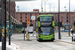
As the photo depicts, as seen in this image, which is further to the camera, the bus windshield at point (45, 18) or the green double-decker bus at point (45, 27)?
the bus windshield at point (45, 18)

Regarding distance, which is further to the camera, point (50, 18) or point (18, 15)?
point (18, 15)

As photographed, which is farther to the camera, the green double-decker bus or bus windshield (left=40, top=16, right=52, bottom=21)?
bus windshield (left=40, top=16, right=52, bottom=21)

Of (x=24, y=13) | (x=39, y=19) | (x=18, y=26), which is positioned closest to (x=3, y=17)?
(x=39, y=19)

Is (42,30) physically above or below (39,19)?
below

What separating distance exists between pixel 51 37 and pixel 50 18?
8.81 feet

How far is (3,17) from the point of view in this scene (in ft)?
33.1

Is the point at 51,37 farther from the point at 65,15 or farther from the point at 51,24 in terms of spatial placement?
the point at 65,15

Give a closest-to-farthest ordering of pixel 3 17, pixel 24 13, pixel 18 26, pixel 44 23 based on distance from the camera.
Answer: pixel 3 17, pixel 44 23, pixel 18 26, pixel 24 13

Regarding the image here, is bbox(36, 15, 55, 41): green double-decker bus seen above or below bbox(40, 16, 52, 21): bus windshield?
below

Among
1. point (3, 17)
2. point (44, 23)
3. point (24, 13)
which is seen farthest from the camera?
point (24, 13)

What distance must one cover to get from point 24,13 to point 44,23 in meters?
97.6

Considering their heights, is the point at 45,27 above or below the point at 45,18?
below

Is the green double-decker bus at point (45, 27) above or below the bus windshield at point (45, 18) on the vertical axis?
below

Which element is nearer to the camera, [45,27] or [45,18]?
[45,27]
